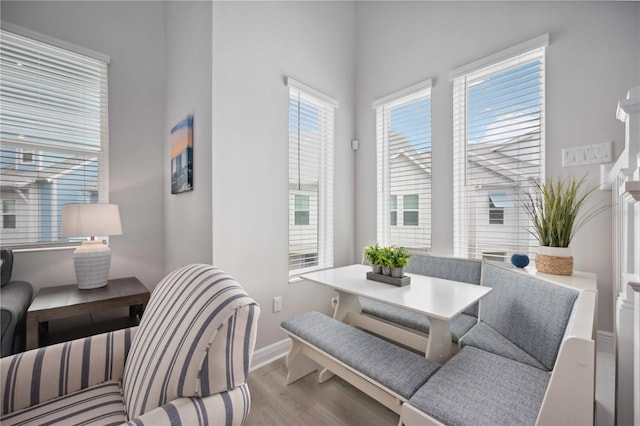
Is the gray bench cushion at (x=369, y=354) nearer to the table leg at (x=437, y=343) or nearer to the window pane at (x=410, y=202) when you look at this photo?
the table leg at (x=437, y=343)

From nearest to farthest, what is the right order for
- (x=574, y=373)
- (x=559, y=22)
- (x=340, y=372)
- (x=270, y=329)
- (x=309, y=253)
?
(x=574, y=373), (x=340, y=372), (x=559, y=22), (x=270, y=329), (x=309, y=253)

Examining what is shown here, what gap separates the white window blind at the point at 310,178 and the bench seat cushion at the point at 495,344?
4.56 feet

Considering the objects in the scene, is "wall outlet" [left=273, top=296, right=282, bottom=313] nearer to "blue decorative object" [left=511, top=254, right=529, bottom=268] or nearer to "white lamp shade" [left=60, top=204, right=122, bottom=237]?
"white lamp shade" [left=60, top=204, right=122, bottom=237]

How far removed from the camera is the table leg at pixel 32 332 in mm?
1466

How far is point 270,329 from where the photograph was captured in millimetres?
2031

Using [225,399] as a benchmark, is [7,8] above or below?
above

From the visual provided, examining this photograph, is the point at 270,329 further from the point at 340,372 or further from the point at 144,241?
the point at 144,241

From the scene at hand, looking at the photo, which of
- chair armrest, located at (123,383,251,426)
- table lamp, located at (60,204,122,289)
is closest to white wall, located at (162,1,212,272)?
table lamp, located at (60,204,122,289)

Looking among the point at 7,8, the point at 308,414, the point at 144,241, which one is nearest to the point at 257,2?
the point at 7,8

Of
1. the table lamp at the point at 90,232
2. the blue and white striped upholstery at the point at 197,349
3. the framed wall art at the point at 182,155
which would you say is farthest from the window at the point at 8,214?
the blue and white striped upholstery at the point at 197,349

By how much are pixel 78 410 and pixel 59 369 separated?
196 mm

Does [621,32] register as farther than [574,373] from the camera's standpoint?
Yes

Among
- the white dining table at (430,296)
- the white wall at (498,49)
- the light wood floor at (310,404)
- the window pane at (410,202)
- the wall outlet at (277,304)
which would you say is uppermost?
the white wall at (498,49)

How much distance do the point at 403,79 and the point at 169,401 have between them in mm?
2869
